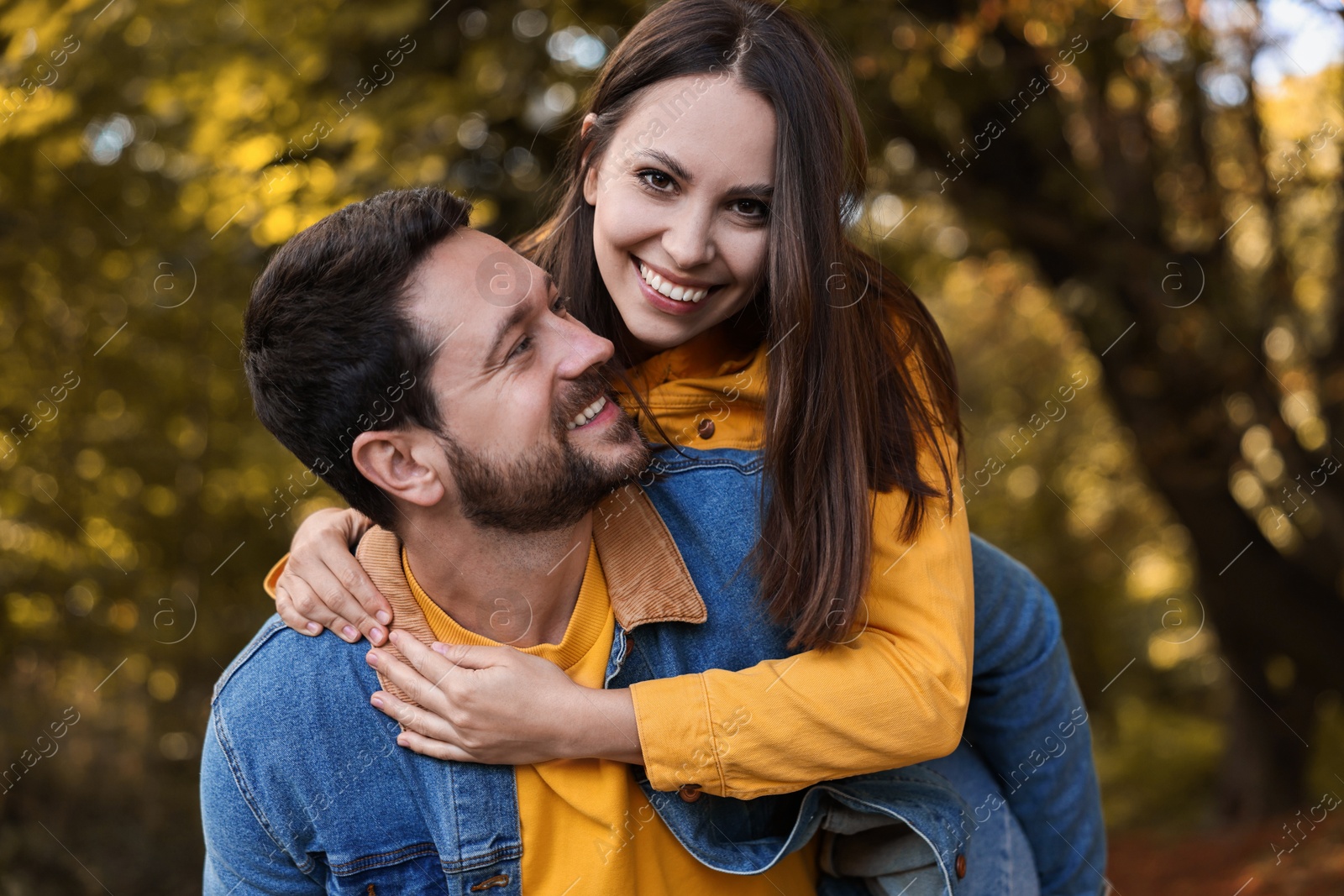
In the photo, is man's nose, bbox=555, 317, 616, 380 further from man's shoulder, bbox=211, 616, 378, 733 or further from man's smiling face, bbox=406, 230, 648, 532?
man's shoulder, bbox=211, 616, 378, 733

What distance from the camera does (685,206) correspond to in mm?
2414

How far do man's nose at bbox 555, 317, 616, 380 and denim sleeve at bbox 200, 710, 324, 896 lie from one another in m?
0.93

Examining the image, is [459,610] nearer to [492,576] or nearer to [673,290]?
[492,576]

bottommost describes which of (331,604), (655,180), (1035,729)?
(1035,729)

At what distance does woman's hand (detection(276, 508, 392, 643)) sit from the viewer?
219 centimetres

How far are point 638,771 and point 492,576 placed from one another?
471 mm

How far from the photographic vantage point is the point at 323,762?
6.92 ft

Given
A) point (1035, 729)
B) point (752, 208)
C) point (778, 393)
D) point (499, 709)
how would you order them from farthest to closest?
point (1035, 729) < point (752, 208) < point (778, 393) < point (499, 709)

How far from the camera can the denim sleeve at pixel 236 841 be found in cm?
213

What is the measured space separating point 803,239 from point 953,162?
97.0 inches

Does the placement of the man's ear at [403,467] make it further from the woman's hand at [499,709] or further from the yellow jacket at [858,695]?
the yellow jacket at [858,695]

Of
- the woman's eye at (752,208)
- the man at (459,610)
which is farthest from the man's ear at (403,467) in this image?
the woman's eye at (752,208)

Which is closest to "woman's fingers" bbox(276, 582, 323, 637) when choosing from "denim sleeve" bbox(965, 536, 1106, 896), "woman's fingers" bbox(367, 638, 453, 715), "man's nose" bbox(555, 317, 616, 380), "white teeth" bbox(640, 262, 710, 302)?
"woman's fingers" bbox(367, 638, 453, 715)

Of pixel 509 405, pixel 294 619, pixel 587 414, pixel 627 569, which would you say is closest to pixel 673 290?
pixel 587 414
